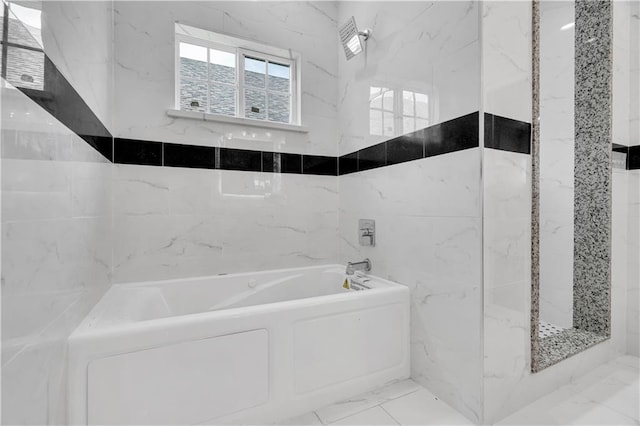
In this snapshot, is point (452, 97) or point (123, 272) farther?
point (123, 272)

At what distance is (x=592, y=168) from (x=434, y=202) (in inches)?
47.9

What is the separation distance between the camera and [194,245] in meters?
1.95

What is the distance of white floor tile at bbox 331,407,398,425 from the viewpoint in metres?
1.27

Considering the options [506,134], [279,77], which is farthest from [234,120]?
[506,134]

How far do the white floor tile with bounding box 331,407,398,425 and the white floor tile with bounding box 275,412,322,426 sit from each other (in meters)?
0.10

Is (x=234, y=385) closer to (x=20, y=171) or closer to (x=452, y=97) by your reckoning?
(x=20, y=171)

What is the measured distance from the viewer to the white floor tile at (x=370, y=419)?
4.17ft

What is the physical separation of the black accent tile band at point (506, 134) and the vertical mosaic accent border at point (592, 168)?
83 cm

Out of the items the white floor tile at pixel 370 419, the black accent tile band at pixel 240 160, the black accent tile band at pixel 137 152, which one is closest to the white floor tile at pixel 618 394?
the white floor tile at pixel 370 419

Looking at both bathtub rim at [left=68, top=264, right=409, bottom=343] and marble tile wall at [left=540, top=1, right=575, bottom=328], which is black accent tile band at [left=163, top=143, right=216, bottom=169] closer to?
bathtub rim at [left=68, top=264, right=409, bottom=343]

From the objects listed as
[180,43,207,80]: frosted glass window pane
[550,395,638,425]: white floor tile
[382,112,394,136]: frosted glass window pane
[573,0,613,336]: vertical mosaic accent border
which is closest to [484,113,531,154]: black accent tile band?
[382,112,394,136]: frosted glass window pane

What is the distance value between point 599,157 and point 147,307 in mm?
2933

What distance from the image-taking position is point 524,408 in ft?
4.44

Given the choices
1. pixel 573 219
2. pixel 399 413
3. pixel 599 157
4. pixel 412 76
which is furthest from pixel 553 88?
pixel 399 413
